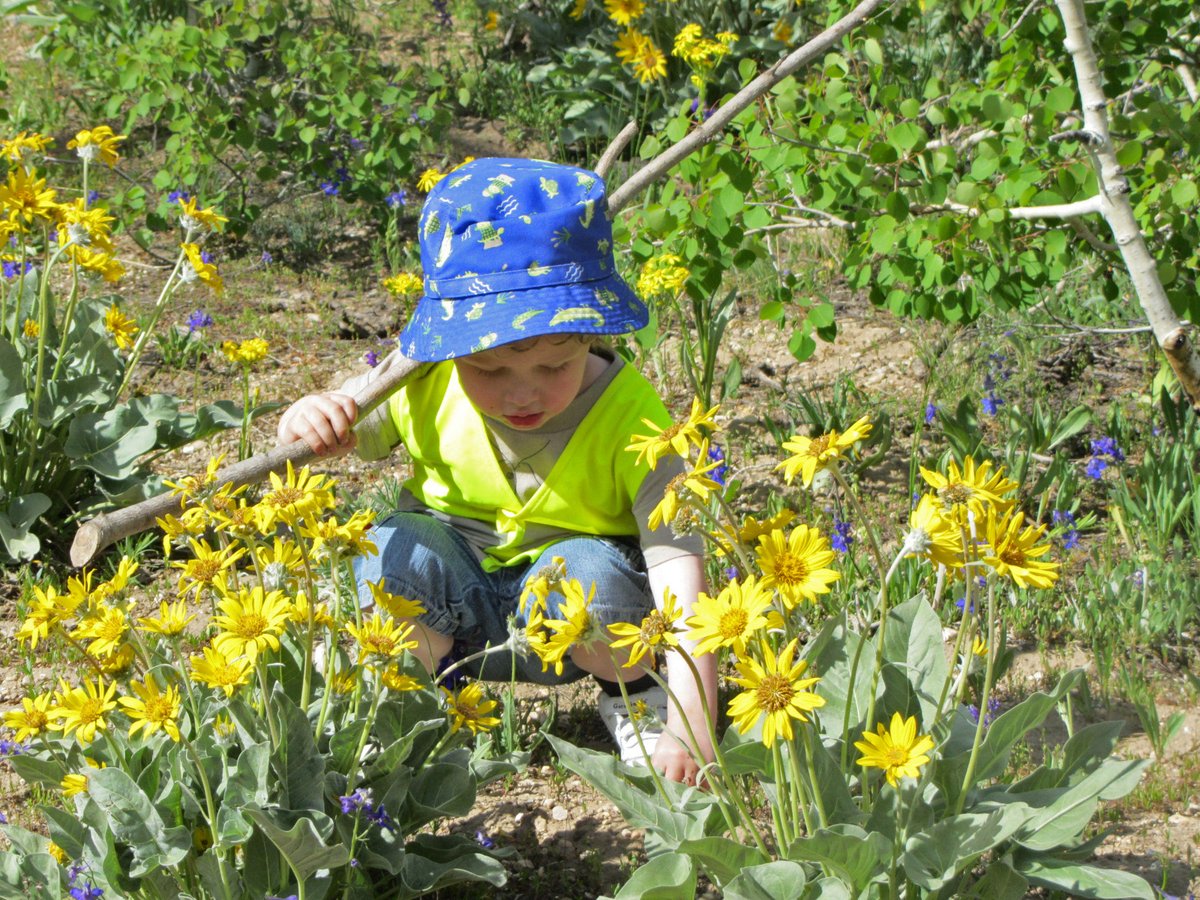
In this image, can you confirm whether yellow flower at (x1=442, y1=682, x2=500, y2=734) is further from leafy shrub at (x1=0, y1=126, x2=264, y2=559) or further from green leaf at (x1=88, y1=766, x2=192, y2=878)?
leafy shrub at (x1=0, y1=126, x2=264, y2=559)

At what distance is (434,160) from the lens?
19.1 feet

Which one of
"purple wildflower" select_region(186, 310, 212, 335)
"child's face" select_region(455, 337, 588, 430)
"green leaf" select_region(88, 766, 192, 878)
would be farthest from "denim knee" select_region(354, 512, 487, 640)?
"purple wildflower" select_region(186, 310, 212, 335)

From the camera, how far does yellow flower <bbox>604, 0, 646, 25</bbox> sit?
A: 5.37 meters

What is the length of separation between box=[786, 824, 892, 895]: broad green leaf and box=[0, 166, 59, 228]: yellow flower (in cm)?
205

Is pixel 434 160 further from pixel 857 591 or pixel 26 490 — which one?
pixel 857 591

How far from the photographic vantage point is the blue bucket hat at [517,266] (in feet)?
7.00

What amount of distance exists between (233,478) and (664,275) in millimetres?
1416

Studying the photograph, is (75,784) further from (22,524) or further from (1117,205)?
(1117,205)

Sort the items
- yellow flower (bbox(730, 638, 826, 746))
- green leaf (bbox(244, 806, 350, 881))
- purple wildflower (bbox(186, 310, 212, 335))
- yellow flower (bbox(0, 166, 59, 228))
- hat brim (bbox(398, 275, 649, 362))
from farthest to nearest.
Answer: purple wildflower (bbox(186, 310, 212, 335)) < yellow flower (bbox(0, 166, 59, 228)) < hat brim (bbox(398, 275, 649, 362)) < green leaf (bbox(244, 806, 350, 881)) < yellow flower (bbox(730, 638, 826, 746))

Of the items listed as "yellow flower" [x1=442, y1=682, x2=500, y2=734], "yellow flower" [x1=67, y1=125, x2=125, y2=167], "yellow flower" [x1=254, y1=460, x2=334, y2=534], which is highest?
"yellow flower" [x1=67, y1=125, x2=125, y2=167]

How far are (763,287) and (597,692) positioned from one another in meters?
2.04

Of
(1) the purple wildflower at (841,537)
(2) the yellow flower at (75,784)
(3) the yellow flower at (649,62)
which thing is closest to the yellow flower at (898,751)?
(2) the yellow flower at (75,784)

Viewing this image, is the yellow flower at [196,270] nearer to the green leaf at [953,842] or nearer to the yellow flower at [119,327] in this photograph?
the yellow flower at [119,327]

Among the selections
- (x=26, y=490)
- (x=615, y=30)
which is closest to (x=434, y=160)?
(x=615, y=30)
